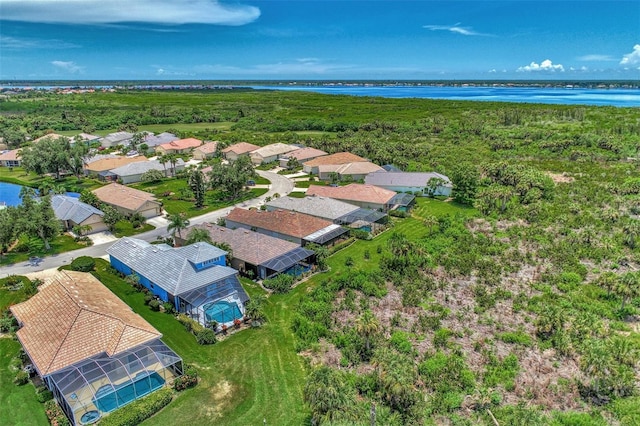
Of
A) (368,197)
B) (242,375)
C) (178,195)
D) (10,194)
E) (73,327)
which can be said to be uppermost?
(368,197)

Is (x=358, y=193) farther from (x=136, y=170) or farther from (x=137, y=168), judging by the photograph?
(x=137, y=168)

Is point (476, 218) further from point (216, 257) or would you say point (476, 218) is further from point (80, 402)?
point (80, 402)

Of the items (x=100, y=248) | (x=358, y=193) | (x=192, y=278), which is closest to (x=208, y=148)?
(x=358, y=193)

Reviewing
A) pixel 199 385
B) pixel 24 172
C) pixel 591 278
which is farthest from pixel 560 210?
pixel 24 172

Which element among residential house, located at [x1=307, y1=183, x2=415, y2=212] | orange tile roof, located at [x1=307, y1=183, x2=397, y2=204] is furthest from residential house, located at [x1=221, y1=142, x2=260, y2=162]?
residential house, located at [x1=307, y1=183, x2=415, y2=212]

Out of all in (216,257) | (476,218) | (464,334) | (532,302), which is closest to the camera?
(464,334)

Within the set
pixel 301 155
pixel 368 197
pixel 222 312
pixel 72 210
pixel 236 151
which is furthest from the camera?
pixel 236 151

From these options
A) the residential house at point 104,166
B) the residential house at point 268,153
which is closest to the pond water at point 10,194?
the residential house at point 104,166

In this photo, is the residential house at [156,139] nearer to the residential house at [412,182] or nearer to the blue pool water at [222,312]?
the residential house at [412,182]
